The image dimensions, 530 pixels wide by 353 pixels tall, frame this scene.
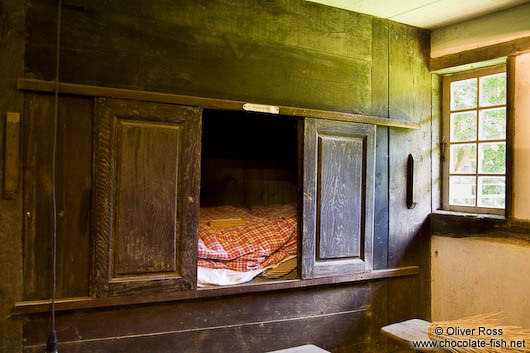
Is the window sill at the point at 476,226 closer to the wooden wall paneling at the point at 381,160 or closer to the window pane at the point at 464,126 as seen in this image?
the wooden wall paneling at the point at 381,160

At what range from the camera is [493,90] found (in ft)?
11.0

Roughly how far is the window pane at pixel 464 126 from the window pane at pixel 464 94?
0.07 m

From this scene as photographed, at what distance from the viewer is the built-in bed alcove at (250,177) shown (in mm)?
3135

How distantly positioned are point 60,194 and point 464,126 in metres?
3.18

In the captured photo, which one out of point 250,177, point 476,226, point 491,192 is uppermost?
point 250,177

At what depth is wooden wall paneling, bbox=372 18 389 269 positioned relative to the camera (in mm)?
3283

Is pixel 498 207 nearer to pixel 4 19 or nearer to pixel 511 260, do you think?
pixel 511 260

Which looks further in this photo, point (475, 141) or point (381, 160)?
point (475, 141)

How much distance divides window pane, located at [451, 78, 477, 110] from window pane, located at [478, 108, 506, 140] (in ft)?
0.48

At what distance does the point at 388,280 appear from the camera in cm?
333

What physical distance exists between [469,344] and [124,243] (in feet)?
6.36

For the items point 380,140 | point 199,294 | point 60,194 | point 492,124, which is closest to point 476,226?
point 492,124

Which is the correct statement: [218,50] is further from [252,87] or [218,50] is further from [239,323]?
[239,323]

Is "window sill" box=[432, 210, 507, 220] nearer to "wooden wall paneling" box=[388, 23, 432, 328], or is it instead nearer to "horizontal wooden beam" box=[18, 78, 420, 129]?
"wooden wall paneling" box=[388, 23, 432, 328]
